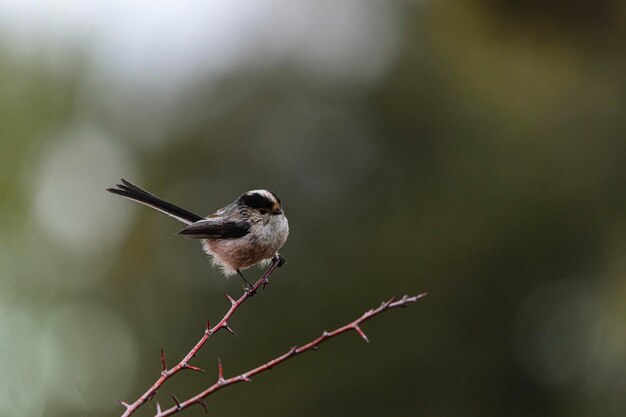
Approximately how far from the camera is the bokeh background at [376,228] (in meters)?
18.6

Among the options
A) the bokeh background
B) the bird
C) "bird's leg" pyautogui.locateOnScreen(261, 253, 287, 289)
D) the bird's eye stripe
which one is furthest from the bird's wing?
the bokeh background

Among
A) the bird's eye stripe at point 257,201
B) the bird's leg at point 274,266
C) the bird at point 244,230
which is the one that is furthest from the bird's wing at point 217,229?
the bird's leg at point 274,266

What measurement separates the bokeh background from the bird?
9528 millimetres

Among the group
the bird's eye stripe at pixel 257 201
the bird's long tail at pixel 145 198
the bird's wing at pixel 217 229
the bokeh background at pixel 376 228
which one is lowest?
the bokeh background at pixel 376 228

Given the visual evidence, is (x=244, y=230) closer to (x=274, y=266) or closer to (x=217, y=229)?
(x=217, y=229)

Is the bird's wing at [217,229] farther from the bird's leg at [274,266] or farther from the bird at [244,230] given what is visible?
the bird's leg at [274,266]

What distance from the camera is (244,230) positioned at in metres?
6.18

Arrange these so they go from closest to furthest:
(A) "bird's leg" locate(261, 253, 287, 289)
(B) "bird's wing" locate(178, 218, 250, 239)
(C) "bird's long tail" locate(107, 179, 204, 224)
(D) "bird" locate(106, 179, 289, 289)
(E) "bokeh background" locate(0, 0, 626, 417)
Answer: (A) "bird's leg" locate(261, 253, 287, 289) → (C) "bird's long tail" locate(107, 179, 204, 224) → (D) "bird" locate(106, 179, 289, 289) → (B) "bird's wing" locate(178, 218, 250, 239) → (E) "bokeh background" locate(0, 0, 626, 417)

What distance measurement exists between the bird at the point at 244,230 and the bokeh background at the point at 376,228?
375 inches

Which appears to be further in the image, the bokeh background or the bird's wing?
the bokeh background

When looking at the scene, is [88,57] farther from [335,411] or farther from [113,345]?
[335,411]

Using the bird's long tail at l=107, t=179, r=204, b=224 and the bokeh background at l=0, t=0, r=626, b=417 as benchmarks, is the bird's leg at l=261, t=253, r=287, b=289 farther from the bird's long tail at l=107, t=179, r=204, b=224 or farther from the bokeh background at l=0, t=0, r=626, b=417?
the bokeh background at l=0, t=0, r=626, b=417

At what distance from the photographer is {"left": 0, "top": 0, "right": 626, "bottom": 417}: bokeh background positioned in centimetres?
1861

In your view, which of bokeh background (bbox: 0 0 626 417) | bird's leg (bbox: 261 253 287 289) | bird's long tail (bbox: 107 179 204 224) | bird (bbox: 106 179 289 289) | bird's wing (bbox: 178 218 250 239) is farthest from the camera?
bokeh background (bbox: 0 0 626 417)
